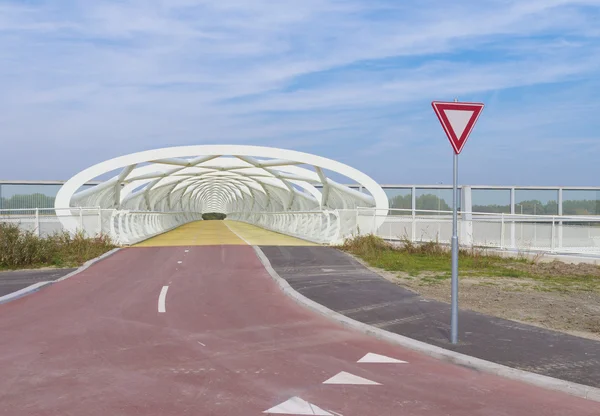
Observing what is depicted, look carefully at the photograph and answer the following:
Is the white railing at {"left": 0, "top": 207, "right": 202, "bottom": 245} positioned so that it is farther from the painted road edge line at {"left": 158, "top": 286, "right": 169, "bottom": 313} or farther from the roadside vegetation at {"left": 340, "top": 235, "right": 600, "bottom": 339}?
the roadside vegetation at {"left": 340, "top": 235, "right": 600, "bottom": 339}

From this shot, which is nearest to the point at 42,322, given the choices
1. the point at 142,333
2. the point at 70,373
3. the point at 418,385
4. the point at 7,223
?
the point at 142,333

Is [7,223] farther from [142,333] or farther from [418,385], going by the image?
[418,385]

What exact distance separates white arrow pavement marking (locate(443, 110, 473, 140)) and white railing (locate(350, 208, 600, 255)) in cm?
773

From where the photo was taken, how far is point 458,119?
6.88 meters

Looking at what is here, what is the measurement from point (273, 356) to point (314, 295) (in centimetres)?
403

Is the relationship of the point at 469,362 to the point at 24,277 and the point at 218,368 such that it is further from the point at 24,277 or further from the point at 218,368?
the point at 24,277

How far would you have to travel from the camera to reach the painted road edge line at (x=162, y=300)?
30.3ft

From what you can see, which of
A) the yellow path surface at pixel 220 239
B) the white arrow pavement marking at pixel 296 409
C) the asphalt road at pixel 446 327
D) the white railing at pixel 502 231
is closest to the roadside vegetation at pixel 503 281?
the asphalt road at pixel 446 327

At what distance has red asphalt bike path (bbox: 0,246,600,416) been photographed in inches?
185

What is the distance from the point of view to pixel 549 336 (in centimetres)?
695

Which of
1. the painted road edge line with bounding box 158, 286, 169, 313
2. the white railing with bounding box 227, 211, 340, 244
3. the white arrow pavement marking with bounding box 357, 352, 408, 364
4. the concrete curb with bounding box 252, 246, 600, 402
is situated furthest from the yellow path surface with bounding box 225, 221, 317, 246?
the white arrow pavement marking with bounding box 357, 352, 408, 364

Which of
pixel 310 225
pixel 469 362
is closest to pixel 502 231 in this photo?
pixel 469 362

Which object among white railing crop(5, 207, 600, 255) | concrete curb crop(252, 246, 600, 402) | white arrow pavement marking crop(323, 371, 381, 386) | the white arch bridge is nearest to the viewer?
concrete curb crop(252, 246, 600, 402)

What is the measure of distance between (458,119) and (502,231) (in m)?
10.9
